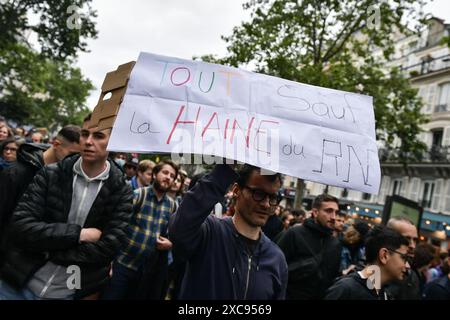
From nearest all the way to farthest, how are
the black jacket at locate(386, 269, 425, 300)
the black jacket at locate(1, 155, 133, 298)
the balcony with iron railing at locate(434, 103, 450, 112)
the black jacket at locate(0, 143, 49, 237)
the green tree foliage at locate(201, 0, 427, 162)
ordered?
the black jacket at locate(1, 155, 133, 298)
the black jacket at locate(0, 143, 49, 237)
the black jacket at locate(386, 269, 425, 300)
the green tree foliage at locate(201, 0, 427, 162)
the balcony with iron railing at locate(434, 103, 450, 112)

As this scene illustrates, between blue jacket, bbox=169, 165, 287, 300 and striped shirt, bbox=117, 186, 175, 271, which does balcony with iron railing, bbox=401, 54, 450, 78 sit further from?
blue jacket, bbox=169, 165, 287, 300

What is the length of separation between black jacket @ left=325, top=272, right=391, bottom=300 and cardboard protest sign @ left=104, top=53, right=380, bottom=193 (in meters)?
0.94

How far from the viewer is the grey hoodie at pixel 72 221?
2520 mm

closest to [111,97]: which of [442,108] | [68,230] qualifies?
[68,230]

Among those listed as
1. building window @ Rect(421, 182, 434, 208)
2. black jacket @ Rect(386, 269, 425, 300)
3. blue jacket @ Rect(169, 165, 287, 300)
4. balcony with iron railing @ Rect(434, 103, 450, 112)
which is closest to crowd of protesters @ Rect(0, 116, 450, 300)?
blue jacket @ Rect(169, 165, 287, 300)

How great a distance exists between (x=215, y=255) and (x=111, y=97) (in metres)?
0.96

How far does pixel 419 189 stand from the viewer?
31.6 meters

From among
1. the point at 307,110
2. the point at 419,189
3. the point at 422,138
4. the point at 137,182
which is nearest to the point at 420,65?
the point at 422,138

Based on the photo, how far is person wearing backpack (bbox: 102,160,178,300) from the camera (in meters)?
3.93

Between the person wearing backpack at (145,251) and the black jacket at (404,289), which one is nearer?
the person wearing backpack at (145,251)

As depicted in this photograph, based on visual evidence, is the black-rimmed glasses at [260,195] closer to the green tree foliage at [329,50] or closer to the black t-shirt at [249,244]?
the black t-shirt at [249,244]

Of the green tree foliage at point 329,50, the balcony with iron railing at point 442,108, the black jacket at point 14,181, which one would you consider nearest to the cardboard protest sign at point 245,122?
the black jacket at point 14,181

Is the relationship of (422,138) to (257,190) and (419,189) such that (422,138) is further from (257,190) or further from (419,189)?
(257,190)

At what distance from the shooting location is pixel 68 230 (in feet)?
8.24
